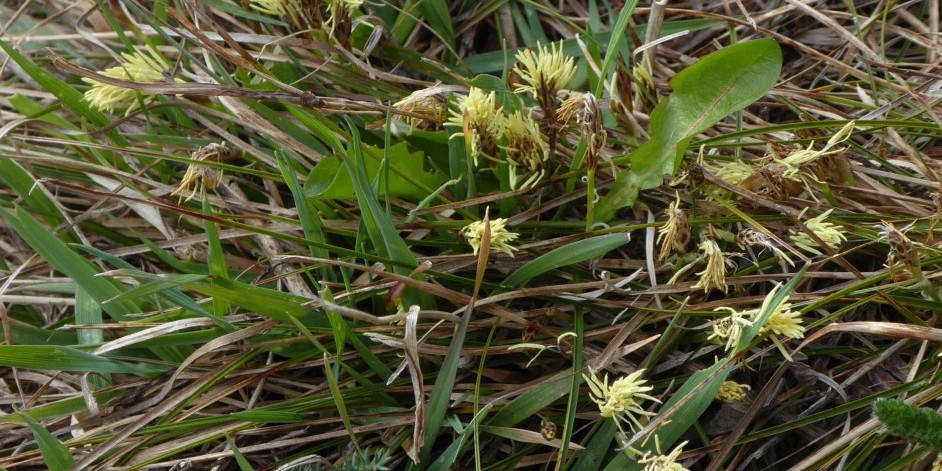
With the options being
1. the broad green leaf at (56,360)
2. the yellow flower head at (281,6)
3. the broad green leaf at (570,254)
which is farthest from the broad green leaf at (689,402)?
the yellow flower head at (281,6)

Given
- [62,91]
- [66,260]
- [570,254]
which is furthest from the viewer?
[62,91]

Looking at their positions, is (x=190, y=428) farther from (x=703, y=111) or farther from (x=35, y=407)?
(x=703, y=111)

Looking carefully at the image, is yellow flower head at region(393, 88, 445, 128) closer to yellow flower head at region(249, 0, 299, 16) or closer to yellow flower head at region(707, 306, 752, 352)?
yellow flower head at region(249, 0, 299, 16)

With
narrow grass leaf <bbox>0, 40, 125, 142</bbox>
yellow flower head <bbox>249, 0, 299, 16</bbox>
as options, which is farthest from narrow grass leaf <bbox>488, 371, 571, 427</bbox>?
narrow grass leaf <bbox>0, 40, 125, 142</bbox>

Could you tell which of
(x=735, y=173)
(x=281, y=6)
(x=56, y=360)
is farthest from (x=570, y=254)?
(x=56, y=360)

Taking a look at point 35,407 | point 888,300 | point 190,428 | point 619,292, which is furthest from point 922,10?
point 35,407

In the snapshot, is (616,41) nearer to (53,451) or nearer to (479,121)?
(479,121)
